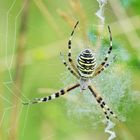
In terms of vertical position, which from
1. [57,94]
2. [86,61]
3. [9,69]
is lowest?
[86,61]

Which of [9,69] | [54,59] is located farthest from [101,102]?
[9,69]

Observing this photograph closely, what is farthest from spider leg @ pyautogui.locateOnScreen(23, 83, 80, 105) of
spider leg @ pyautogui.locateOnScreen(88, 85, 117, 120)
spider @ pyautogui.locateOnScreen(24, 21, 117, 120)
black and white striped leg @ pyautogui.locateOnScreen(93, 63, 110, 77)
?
black and white striped leg @ pyautogui.locateOnScreen(93, 63, 110, 77)

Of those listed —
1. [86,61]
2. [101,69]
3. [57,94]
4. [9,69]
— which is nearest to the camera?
[86,61]

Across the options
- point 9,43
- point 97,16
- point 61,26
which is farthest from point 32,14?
point 97,16

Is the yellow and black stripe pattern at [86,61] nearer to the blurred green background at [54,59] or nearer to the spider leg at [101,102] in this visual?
the blurred green background at [54,59]

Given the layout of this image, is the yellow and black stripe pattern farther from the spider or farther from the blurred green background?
the blurred green background

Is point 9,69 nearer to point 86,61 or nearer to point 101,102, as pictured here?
point 101,102

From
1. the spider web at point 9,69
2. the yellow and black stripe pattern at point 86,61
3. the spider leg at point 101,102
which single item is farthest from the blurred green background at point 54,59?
the yellow and black stripe pattern at point 86,61
